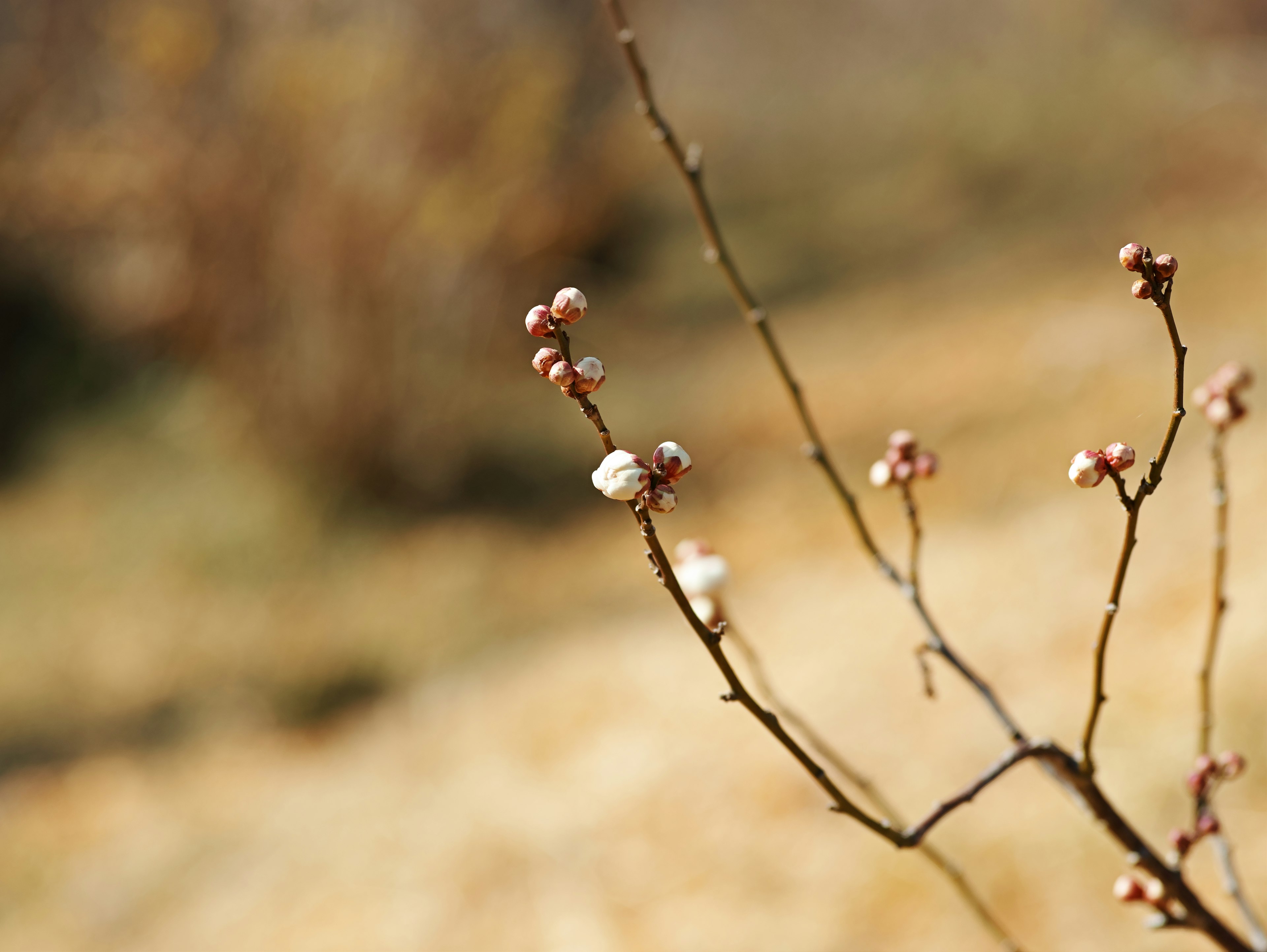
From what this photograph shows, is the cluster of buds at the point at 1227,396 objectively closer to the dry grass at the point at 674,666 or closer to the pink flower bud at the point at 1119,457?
the pink flower bud at the point at 1119,457

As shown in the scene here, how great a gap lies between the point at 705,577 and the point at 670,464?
0.16 meters

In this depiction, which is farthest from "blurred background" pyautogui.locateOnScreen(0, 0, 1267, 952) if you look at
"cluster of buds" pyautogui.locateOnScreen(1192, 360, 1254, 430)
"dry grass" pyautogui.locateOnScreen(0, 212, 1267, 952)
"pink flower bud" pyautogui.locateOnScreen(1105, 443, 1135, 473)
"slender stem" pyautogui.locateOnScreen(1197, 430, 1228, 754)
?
Answer: "pink flower bud" pyautogui.locateOnScreen(1105, 443, 1135, 473)

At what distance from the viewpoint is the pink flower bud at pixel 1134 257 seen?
267 mm

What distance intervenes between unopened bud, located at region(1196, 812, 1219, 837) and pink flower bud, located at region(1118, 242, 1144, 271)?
0.83ft

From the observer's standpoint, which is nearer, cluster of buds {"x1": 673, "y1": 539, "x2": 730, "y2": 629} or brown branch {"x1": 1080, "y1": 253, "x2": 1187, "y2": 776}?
brown branch {"x1": 1080, "y1": 253, "x2": 1187, "y2": 776}

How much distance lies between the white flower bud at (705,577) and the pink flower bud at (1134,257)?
201 mm

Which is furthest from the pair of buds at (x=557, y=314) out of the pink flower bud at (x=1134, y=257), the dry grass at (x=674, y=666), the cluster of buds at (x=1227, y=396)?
the dry grass at (x=674, y=666)

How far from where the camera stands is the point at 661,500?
10.6 inches

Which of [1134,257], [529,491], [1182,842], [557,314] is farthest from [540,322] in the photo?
[529,491]

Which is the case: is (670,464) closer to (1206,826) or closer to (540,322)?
(540,322)

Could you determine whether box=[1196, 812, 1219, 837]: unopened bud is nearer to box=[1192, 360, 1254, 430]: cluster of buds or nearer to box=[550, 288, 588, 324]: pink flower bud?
box=[1192, 360, 1254, 430]: cluster of buds

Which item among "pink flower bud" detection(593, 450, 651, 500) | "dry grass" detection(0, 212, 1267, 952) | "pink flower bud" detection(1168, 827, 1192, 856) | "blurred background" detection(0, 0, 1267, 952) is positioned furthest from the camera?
"blurred background" detection(0, 0, 1267, 952)

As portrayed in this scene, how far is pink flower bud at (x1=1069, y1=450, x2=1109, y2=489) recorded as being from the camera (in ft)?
0.97

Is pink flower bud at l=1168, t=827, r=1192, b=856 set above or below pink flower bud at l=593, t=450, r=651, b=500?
below
